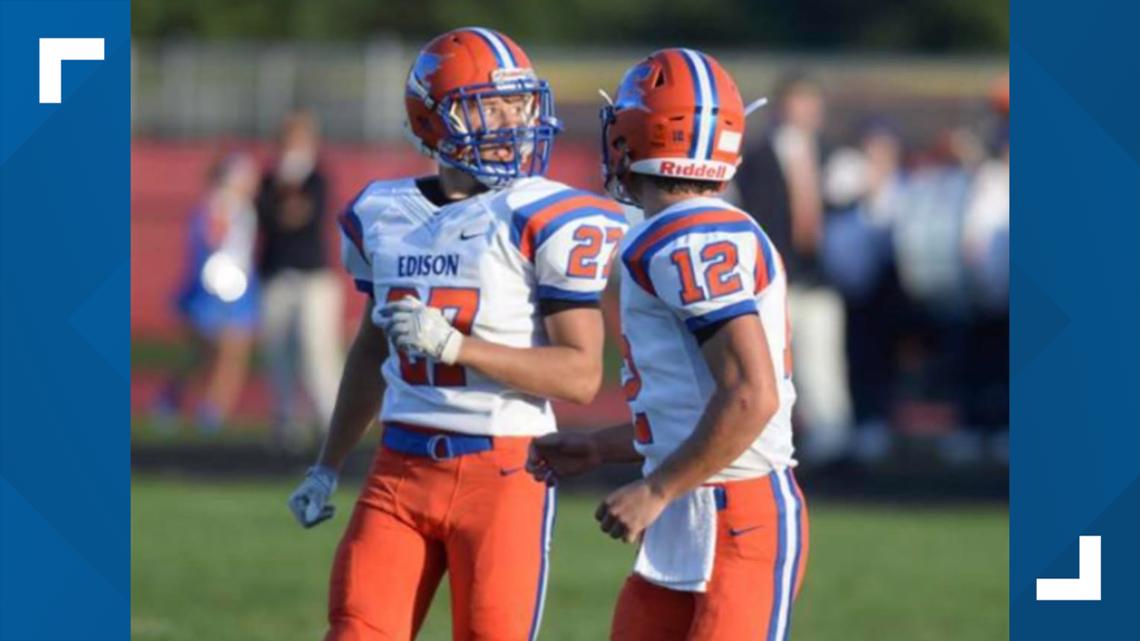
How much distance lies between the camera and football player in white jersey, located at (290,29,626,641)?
4.98 m

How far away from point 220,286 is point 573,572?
8.14 m

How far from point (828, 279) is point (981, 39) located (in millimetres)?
29706

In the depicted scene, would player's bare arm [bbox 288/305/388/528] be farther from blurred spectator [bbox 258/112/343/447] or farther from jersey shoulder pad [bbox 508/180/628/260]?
blurred spectator [bbox 258/112/343/447]

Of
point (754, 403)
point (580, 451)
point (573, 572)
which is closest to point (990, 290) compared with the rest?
point (573, 572)

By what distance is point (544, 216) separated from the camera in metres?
5.09

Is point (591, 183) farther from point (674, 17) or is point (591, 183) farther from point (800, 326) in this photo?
point (674, 17)

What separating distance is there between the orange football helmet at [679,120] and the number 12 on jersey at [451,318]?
0.60 meters

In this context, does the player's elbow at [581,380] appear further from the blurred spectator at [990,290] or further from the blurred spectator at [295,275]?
the blurred spectator at [295,275]
